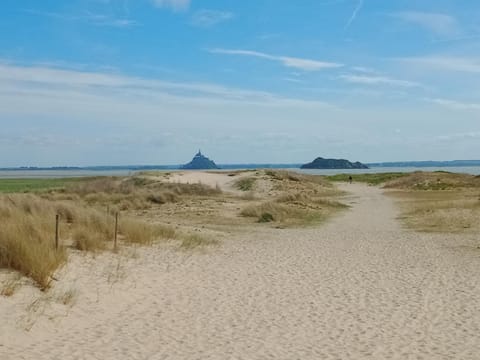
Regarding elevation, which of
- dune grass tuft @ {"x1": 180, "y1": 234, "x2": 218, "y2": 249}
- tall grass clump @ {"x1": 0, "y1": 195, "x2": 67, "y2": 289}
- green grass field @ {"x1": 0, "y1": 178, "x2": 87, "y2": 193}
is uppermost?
tall grass clump @ {"x1": 0, "y1": 195, "x2": 67, "y2": 289}

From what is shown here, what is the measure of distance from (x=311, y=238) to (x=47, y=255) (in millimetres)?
11770

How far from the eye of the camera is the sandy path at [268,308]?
789cm

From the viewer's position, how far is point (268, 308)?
10.5 metres

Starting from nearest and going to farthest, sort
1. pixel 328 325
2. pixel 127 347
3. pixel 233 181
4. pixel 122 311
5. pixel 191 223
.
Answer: pixel 127 347, pixel 328 325, pixel 122 311, pixel 191 223, pixel 233 181

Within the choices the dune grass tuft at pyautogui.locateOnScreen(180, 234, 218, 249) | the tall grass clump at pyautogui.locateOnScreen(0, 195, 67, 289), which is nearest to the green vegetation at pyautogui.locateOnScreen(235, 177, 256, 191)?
the dune grass tuft at pyautogui.locateOnScreen(180, 234, 218, 249)

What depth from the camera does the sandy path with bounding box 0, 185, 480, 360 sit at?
25.9 feet

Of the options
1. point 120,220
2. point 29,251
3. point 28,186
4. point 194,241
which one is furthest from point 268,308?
point 28,186

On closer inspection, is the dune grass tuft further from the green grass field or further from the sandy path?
the green grass field

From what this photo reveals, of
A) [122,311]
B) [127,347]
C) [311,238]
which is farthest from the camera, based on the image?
[311,238]

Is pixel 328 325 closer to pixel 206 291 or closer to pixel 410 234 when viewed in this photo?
pixel 206 291

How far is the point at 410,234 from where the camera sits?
2267 centimetres

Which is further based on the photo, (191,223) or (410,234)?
(191,223)

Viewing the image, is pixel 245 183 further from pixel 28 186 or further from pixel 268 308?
pixel 268 308

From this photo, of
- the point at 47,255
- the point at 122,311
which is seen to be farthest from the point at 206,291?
the point at 47,255
